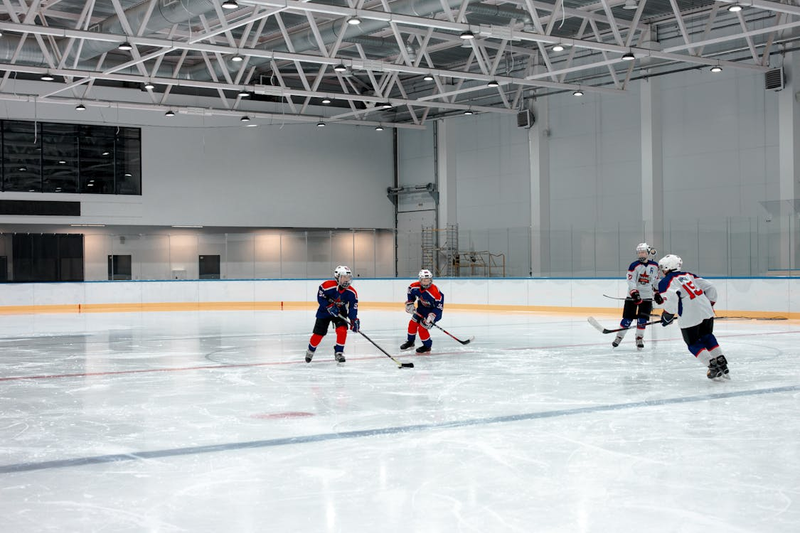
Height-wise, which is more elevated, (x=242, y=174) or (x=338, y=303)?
(x=242, y=174)

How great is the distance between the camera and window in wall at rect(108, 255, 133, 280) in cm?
2591

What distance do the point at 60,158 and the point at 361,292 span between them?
1016 centimetres

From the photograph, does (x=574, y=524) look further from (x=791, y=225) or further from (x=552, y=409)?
(x=791, y=225)

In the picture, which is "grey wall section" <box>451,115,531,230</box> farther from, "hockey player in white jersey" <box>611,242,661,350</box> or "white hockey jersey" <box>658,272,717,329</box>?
"white hockey jersey" <box>658,272,717,329</box>

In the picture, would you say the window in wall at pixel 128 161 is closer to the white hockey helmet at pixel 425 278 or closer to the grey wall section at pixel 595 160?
the grey wall section at pixel 595 160

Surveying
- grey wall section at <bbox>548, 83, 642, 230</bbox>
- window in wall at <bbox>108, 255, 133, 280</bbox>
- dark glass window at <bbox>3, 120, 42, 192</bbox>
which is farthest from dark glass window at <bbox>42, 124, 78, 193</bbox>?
grey wall section at <bbox>548, 83, 642, 230</bbox>

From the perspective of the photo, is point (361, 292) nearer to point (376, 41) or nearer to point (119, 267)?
point (119, 267)

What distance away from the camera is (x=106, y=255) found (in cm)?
2602

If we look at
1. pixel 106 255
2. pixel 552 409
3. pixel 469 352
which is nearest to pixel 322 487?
pixel 552 409

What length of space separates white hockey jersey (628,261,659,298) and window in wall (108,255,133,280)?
18.2 metres

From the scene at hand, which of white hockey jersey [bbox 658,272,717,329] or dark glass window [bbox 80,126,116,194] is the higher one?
dark glass window [bbox 80,126,116,194]

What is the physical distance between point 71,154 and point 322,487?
25110 mm

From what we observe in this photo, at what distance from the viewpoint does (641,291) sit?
37.0ft

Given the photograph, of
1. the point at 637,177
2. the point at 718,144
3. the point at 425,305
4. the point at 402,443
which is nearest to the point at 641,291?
the point at 425,305
